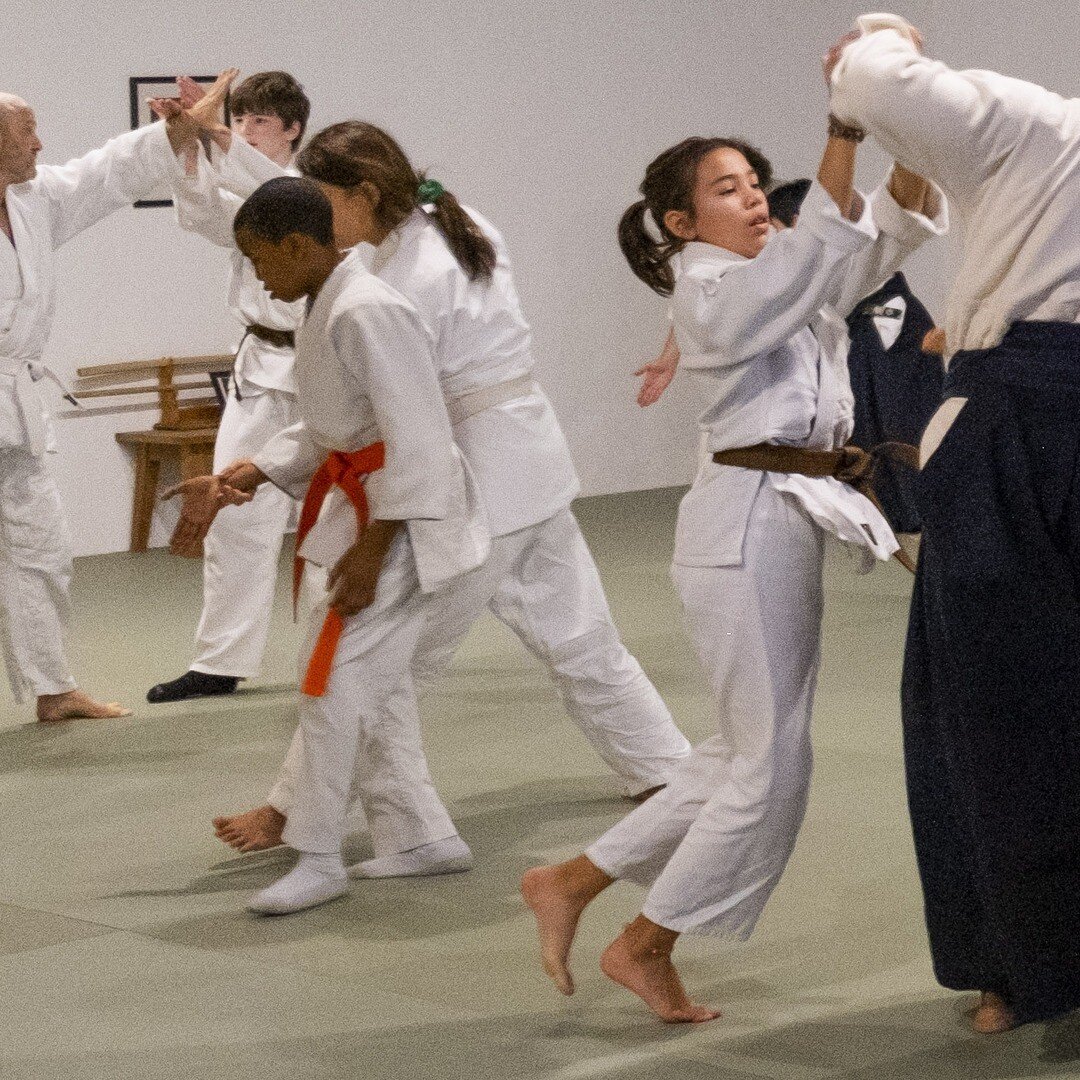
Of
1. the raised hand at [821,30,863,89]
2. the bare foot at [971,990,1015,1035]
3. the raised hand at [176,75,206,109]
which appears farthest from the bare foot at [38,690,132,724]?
the raised hand at [821,30,863,89]

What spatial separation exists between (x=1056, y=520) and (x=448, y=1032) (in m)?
1.12

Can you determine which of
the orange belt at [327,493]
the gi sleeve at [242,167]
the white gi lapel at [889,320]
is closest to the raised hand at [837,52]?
the orange belt at [327,493]

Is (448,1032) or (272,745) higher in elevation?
(448,1032)

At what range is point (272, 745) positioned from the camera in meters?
4.71

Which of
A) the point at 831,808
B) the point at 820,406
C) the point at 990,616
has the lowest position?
the point at 831,808

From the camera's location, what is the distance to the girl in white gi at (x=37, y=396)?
4.90 meters

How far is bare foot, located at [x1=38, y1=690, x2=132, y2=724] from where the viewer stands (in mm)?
5051

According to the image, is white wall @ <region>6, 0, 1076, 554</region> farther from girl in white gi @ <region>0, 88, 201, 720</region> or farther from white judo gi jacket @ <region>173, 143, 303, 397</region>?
girl in white gi @ <region>0, 88, 201, 720</region>

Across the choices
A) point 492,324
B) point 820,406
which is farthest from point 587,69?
point 820,406

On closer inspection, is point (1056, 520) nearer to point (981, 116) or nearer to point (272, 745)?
point (981, 116)

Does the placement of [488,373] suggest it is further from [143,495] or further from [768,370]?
[143,495]

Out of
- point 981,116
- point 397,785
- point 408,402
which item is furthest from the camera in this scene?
point 397,785

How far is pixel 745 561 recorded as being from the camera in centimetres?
281

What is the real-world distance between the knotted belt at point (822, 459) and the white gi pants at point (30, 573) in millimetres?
2643
